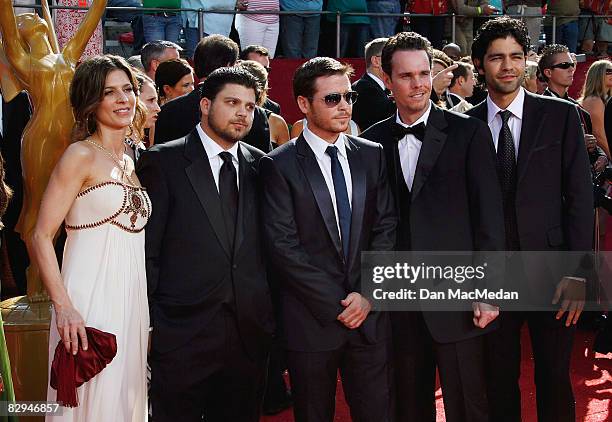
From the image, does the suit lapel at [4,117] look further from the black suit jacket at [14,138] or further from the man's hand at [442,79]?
the man's hand at [442,79]

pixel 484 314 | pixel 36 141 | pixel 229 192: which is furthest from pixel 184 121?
pixel 484 314

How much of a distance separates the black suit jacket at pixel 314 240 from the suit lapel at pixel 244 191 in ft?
0.19

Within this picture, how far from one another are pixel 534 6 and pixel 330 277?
789cm

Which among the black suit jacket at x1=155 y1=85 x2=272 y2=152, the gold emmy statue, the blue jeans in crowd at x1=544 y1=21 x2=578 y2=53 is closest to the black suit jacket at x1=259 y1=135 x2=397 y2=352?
the black suit jacket at x1=155 y1=85 x2=272 y2=152

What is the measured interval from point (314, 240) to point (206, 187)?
495 millimetres

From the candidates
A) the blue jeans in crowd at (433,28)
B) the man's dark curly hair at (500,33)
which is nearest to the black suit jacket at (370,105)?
the man's dark curly hair at (500,33)

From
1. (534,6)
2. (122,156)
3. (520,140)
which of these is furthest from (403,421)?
(534,6)

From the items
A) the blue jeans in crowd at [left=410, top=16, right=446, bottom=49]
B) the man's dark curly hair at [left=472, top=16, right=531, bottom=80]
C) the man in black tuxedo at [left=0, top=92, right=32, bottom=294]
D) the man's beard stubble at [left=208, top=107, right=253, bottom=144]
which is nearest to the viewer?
the man's beard stubble at [left=208, top=107, right=253, bottom=144]

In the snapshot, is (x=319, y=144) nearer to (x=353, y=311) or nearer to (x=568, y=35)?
(x=353, y=311)

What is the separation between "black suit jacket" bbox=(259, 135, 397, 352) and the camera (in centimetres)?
359

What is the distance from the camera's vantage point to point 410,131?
3.89 m

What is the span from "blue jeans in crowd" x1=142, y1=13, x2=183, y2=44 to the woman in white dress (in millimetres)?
5136

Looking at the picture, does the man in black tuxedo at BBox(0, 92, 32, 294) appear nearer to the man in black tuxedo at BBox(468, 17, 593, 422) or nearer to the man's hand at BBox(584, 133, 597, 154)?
the man in black tuxedo at BBox(468, 17, 593, 422)

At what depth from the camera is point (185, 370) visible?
11.8ft
